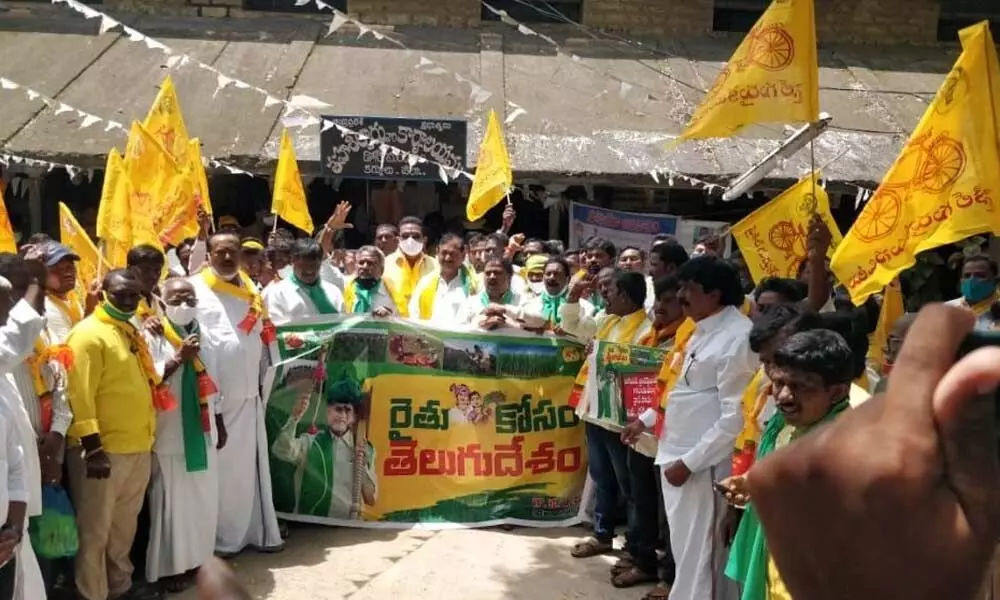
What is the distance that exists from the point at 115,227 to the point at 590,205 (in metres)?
6.32

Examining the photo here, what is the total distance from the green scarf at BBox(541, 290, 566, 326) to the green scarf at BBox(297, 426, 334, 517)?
1.56 m

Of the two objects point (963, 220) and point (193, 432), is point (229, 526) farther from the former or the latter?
point (963, 220)

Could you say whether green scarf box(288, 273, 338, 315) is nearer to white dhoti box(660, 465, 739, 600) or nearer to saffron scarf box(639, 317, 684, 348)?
saffron scarf box(639, 317, 684, 348)

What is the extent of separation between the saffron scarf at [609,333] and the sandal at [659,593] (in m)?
1.17

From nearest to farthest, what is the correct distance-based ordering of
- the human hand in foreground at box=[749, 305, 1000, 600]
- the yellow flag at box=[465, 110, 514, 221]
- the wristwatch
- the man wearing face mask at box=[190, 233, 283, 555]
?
the human hand in foreground at box=[749, 305, 1000, 600] < the wristwatch < the man wearing face mask at box=[190, 233, 283, 555] < the yellow flag at box=[465, 110, 514, 221]

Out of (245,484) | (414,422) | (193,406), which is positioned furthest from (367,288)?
(193,406)

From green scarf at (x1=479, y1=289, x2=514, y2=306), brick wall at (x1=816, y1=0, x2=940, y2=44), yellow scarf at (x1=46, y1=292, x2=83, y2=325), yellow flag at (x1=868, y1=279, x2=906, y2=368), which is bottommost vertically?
yellow flag at (x1=868, y1=279, x2=906, y2=368)

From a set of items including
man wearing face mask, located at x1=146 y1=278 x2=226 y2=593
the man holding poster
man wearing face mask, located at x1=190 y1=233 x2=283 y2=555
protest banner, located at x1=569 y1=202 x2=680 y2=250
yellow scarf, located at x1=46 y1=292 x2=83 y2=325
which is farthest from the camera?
protest banner, located at x1=569 y1=202 x2=680 y2=250

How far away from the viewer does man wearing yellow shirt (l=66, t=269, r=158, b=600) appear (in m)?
4.26

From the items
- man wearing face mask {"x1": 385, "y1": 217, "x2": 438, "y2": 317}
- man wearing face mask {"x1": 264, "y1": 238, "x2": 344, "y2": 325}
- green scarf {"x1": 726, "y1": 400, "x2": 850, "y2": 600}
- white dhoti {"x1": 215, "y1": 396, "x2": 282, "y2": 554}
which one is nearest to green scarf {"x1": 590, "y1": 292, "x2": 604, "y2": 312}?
man wearing face mask {"x1": 385, "y1": 217, "x2": 438, "y2": 317}

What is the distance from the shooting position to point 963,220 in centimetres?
402

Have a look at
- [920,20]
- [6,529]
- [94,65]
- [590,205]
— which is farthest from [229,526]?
[920,20]

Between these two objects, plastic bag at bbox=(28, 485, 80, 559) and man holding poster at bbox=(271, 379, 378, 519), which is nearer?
plastic bag at bbox=(28, 485, 80, 559)

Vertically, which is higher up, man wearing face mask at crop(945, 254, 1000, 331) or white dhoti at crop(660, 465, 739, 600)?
man wearing face mask at crop(945, 254, 1000, 331)
